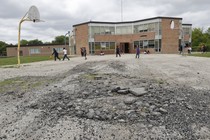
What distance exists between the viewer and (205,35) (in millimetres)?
70938

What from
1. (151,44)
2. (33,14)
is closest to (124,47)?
(151,44)

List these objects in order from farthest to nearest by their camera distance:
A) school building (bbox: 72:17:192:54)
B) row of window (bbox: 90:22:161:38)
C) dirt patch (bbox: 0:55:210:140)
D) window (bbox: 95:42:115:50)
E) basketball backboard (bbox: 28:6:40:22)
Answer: window (bbox: 95:42:115:50) → row of window (bbox: 90:22:161:38) → school building (bbox: 72:17:192:54) → basketball backboard (bbox: 28:6:40:22) → dirt patch (bbox: 0:55:210:140)

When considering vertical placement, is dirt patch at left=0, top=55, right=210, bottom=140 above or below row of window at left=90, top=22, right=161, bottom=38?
below

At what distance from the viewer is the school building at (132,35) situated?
37500mm

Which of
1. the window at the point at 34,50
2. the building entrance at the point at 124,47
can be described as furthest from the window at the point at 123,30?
the window at the point at 34,50

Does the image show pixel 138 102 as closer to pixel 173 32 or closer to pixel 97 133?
pixel 97 133

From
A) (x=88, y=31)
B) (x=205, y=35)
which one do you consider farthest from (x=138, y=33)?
(x=205, y=35)

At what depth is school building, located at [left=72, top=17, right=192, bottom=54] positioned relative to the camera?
37500mm

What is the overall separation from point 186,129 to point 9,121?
144 inches

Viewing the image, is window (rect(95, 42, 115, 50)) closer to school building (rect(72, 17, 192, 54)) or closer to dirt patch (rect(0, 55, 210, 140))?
school building (rect(72, 17, 192, 54))

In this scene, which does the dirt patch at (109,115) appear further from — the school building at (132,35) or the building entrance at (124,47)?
the building entrance at (124,47)

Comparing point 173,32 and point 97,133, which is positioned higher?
point 173,32

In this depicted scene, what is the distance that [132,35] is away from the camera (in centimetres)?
4100

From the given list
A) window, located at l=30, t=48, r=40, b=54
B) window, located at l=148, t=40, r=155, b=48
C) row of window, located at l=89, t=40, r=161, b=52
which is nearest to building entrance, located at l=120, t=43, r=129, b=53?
row of window, located at l=89, t=40, r=161, b=52
